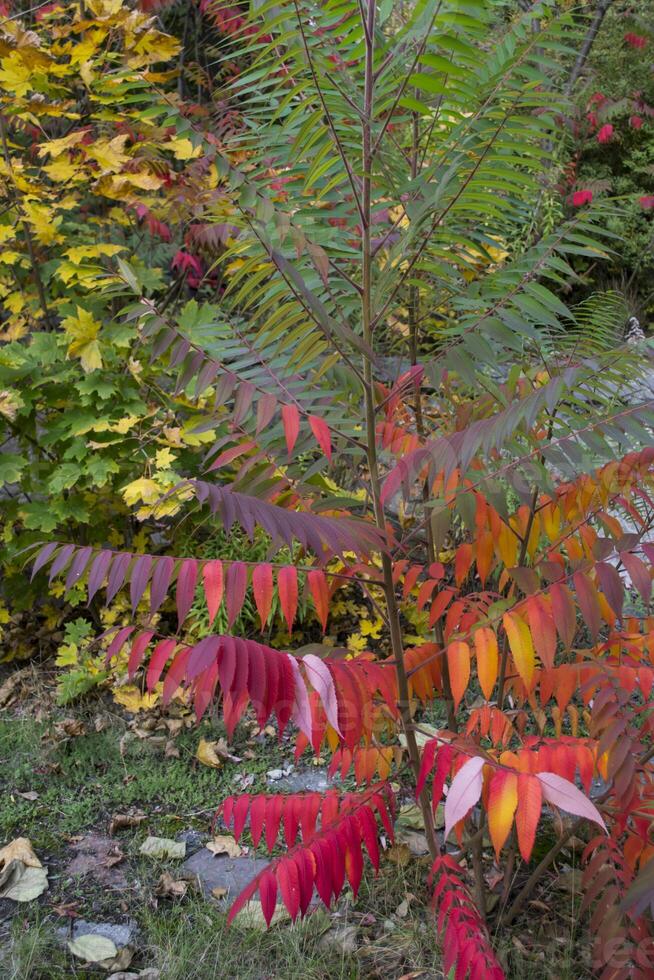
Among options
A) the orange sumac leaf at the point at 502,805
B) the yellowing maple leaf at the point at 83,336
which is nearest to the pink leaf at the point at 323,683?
the orange sumac leaf at the point at 502,805

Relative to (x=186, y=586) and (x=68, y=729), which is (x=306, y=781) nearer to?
(x=68, y=729)

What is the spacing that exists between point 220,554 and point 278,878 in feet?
6.56

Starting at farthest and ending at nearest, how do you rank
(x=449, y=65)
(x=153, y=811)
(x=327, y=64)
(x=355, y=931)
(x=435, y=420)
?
(x=153, y=811) → (x=435, y=420) → (x=355, y=931) → (x=327, y=64) → (x=449, y=65)

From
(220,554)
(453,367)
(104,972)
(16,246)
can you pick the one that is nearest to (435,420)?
(453,367)

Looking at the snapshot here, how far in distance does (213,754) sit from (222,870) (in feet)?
1.72

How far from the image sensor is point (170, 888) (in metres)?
2.22

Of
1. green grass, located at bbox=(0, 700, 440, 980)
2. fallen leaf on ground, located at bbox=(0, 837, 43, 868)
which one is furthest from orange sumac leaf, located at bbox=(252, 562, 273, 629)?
fallen leaf on ground, located at bbox=(0, 837, 43, 868)

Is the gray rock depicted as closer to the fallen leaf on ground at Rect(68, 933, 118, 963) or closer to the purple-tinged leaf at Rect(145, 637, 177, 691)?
the fallen leaf on ground at Rect(68, 933, 118, 963)

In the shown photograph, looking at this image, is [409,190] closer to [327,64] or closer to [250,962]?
[327,64]

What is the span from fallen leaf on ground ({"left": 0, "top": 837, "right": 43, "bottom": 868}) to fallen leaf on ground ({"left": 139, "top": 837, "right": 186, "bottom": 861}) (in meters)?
0.28

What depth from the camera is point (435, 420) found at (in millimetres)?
2428

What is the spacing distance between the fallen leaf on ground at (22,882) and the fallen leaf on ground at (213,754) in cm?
65

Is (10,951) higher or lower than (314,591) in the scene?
lower

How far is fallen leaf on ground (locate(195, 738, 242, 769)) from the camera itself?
282 centimetres
